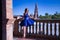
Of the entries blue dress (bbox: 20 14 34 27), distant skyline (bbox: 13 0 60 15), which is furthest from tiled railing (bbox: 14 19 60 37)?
distant skyline (bbox: 13 0 60 15)

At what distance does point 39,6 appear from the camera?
1216 cm

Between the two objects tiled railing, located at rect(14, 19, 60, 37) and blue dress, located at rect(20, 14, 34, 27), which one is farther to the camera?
blue dress, located at rect(20, 14, 34, 27)

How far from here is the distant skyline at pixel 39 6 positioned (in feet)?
36.1

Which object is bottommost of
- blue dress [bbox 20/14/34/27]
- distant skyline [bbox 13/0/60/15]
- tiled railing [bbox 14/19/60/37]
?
tiled railing [bbox 14/19/60/37]

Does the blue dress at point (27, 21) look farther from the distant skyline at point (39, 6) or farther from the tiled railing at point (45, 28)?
the distant skyline at point (39, 6)

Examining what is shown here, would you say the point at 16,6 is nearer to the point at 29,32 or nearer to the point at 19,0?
the point at 19,0

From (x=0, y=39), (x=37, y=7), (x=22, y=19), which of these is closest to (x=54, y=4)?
(x=37, y=7)

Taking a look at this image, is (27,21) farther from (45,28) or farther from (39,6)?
(39,6)

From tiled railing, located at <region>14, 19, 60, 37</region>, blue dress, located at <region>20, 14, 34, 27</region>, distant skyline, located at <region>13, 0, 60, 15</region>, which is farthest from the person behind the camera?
distant skyline, located at <region>13, 0, 60, 15</region>

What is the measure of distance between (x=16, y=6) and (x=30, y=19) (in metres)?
4.34

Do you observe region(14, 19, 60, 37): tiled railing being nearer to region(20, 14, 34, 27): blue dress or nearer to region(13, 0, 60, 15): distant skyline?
region(20, 14, 34, 27): blue dress

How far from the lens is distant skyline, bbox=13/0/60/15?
1102 cm

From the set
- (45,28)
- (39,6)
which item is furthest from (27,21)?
(39,6)

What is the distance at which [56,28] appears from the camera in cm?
716
